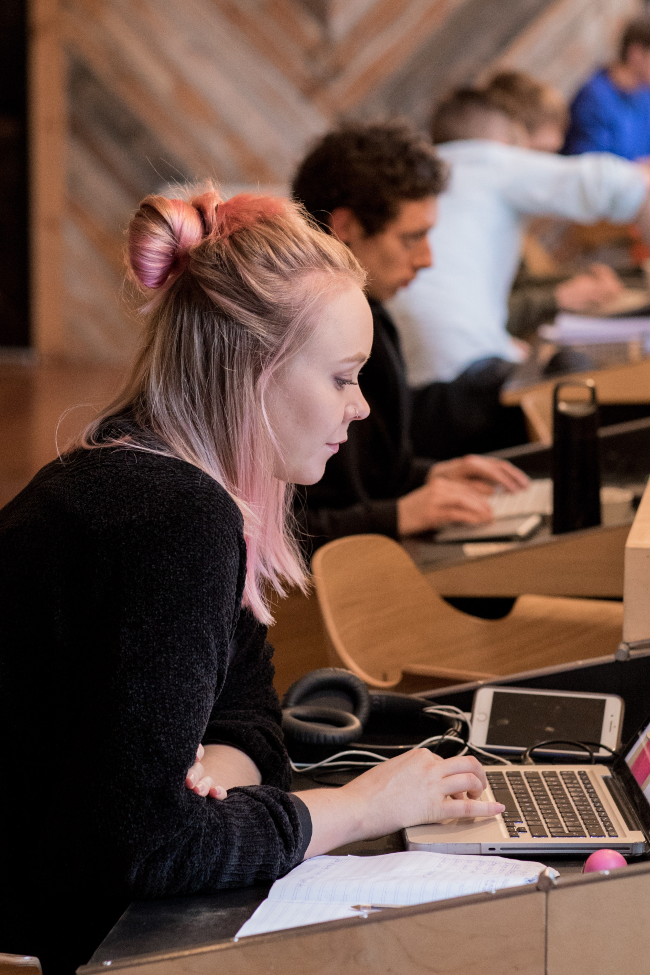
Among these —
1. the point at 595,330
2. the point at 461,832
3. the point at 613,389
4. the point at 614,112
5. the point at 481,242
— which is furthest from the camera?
Result: the point at 614,112

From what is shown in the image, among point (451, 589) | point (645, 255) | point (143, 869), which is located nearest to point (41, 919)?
point (143, 869)

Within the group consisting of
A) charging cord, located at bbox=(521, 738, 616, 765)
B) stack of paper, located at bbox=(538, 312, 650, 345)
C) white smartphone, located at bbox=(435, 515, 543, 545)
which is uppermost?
stack of paper, located at bbox=(538, 312, 650, 345)

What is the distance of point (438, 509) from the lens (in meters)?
2.26

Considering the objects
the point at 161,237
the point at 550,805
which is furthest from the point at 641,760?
the point at 161,237

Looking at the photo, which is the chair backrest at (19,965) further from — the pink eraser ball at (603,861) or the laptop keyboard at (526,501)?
the laptop keyboard at (526,501)

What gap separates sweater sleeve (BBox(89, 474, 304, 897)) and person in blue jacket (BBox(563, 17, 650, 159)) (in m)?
5.31

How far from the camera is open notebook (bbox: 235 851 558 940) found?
95 cm

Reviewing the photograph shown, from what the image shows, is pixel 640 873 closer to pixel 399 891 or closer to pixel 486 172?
pixel 399 891

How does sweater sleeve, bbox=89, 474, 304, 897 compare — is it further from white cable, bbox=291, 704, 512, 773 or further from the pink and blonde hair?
white cable, bbox=291, 704, 512, 773

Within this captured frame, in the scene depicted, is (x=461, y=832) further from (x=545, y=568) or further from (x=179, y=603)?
(x=545, y=568)

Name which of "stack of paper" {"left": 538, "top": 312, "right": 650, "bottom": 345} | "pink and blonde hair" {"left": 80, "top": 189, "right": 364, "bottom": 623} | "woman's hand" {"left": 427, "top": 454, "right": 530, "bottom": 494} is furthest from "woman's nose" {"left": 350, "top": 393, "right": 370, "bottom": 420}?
"stack of paper" {"left": 538, "top": 312, "right": 650, "bottom": 345}

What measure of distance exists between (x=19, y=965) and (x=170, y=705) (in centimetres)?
25

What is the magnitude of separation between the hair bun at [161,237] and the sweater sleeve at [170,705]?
0.30 meters

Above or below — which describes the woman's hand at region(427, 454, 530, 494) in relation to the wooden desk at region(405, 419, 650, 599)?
above
